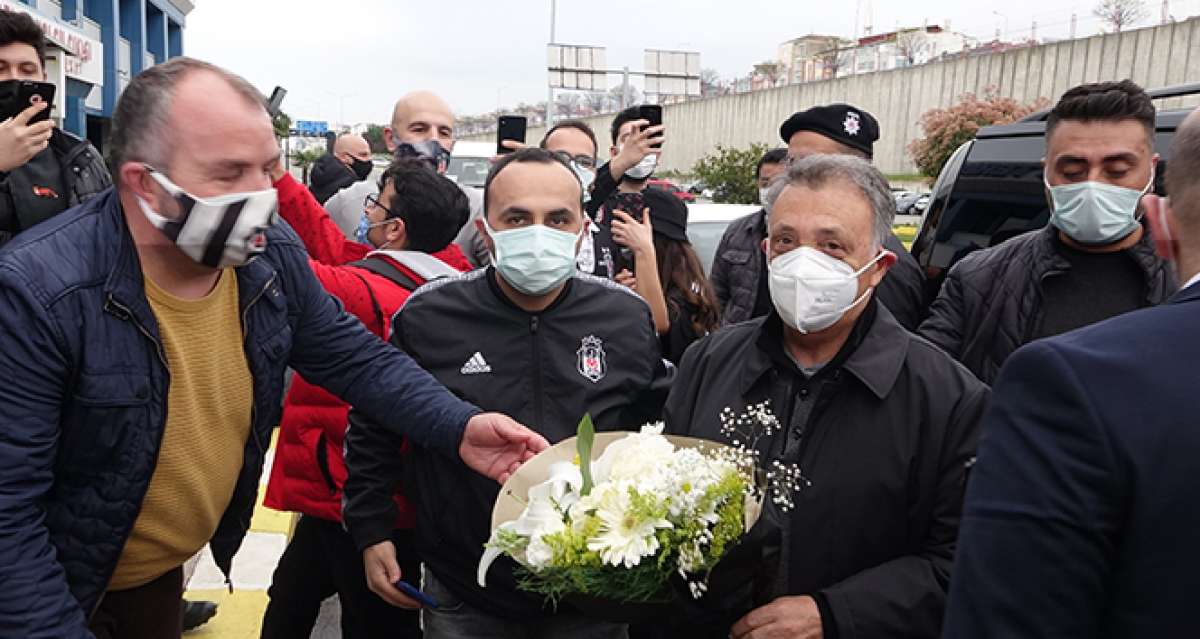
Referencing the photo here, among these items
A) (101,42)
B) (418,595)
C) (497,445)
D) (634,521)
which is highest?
(101,42)

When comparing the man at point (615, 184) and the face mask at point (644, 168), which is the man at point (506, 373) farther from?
the face mask at point (644, 168)

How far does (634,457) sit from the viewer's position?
1.98 metres

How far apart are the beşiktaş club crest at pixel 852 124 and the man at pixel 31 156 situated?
3201 mm

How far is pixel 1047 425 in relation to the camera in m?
1.29

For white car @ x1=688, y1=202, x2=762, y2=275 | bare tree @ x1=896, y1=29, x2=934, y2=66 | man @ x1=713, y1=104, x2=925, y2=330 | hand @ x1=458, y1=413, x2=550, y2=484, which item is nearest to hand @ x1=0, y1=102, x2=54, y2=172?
hand @ x1=458, y1=413, x2=550, y2=484

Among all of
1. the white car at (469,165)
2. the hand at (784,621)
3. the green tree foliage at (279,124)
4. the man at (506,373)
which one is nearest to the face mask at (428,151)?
the green tree foliage at (279,124)

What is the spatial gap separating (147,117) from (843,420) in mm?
1773

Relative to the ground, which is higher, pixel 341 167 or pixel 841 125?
pixel 841 125

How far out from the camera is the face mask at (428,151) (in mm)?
5387

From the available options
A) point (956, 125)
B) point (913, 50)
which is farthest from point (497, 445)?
point (913, 50)

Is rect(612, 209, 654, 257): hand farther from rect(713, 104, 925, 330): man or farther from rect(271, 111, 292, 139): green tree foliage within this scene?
rect(271, 111, 292, 139): green tree foliage

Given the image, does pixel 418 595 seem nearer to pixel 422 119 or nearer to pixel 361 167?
pixel 422 119

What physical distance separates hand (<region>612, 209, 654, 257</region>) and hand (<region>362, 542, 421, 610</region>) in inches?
72.1

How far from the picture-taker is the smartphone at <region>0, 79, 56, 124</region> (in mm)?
3348
